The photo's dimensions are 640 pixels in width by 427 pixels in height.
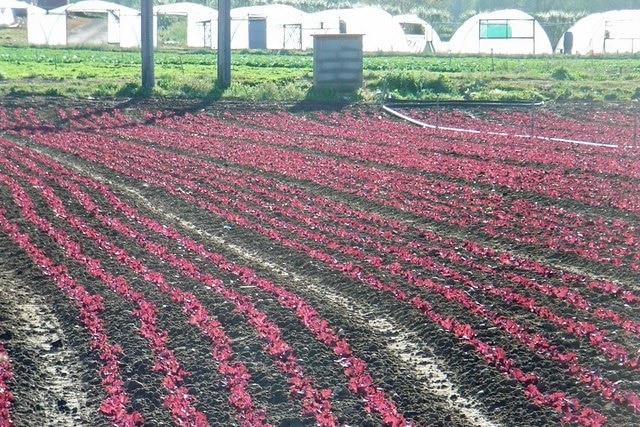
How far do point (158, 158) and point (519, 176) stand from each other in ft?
21.3

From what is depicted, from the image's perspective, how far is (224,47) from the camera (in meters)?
33.9

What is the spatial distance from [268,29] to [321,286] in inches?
1991

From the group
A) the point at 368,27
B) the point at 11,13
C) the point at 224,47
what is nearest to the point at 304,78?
the point at 224,47

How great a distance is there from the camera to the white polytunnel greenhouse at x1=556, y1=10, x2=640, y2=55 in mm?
55938

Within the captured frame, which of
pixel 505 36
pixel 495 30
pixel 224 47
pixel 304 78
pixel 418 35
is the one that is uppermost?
pixel 495 30

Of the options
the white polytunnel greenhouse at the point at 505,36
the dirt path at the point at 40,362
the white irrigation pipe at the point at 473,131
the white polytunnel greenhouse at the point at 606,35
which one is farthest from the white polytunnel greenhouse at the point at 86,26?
the dirt path at the point at 40,362

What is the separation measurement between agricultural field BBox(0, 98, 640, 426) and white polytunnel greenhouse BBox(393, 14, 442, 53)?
39.9 m

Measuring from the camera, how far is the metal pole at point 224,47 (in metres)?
33.9

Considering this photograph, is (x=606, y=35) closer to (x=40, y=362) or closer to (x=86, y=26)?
(x=86, y=26)

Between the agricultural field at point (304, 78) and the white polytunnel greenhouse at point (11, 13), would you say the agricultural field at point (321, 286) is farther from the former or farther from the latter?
the white polytunnel greenhouse at point (11, 13)

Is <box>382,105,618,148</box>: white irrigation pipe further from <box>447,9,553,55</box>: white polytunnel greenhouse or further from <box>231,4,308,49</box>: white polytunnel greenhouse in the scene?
<box>231,4,308,49</box>: white polytunnel greenhouse

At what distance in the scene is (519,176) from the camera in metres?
17.2

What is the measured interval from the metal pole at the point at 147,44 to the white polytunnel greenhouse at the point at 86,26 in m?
25.8

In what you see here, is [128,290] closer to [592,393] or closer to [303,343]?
[303,343]
